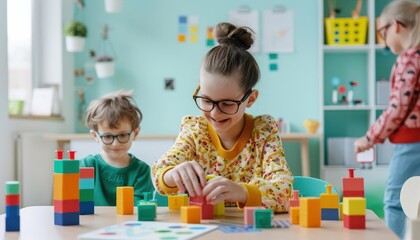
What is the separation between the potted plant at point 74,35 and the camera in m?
4.55

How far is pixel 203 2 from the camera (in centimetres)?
492

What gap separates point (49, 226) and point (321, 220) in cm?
52

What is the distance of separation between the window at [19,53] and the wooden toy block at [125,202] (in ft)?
9.72

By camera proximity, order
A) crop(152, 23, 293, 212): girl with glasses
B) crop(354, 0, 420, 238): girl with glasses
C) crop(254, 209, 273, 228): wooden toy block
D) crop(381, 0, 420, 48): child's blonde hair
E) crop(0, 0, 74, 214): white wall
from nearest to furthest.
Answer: crop(254, 209, 273, 228): wooden toy block
crop(152, 23, 293, 212): girl with glasses
crop(354, 0, 420, 238): girl with glasses
crop(381, 0, 420, 48): child's blonde hair
crop(0, 0, 74, 214): white wall

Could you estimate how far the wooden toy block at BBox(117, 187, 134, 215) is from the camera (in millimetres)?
1378

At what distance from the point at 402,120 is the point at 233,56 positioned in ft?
3.82

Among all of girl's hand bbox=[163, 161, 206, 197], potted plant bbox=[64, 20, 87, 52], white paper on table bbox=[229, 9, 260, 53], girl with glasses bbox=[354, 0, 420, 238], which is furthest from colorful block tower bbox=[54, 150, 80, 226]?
white paper on table bbox=[229, 9, 260, 53]

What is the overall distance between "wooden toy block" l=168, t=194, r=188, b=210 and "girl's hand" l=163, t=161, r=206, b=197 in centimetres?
4

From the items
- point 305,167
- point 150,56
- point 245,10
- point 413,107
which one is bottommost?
point 305,167

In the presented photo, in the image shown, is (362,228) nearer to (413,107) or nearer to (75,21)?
(413,107)

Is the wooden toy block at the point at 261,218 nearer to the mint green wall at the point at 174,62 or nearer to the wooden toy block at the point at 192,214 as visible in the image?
the wooden toy block at the point at 192,214

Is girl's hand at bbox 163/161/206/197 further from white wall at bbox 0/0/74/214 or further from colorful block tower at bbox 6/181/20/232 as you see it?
white wall at bbox 0/0/74/214

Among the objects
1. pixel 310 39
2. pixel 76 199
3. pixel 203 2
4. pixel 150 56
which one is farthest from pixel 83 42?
pixel 76 199

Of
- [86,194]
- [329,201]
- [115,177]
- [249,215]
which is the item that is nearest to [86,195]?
[86,194]
